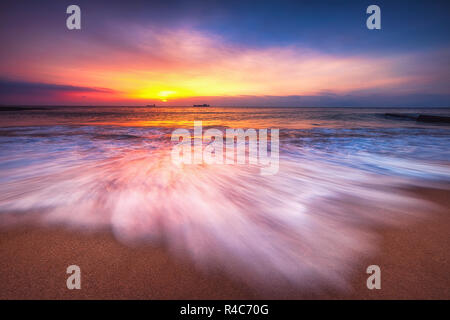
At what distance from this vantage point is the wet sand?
1307 millimetres

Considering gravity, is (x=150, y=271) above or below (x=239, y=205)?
below

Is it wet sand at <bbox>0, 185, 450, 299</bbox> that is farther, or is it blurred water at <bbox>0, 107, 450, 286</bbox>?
blurred water at <bbox>0, 107, 450, 286</bbox>

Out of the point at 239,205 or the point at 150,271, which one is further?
the point at 239,205

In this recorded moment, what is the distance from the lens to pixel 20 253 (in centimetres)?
162

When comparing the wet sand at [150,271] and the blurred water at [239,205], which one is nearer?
the wet sand at [150,271]

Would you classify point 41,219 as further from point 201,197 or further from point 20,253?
point 201,197

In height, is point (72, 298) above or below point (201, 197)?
below

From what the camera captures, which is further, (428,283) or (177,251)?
(177,251)

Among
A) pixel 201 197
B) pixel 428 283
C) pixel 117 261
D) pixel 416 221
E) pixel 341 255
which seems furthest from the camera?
pixel 201 197

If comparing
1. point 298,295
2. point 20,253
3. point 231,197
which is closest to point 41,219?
point 20,253

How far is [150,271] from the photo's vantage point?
1457 mm

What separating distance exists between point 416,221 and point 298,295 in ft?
5.71

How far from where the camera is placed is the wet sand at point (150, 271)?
51.4 inches
